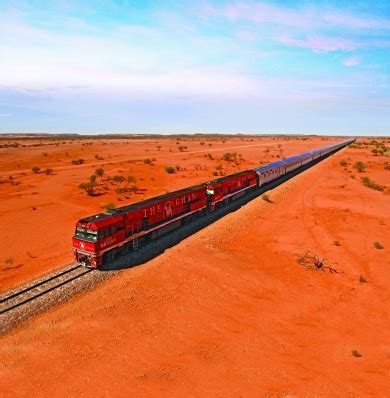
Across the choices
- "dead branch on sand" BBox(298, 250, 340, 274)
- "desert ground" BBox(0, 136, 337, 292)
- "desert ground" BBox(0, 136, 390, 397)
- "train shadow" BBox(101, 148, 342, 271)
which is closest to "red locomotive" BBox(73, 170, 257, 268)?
"train shadow" BBox(101, 148, 342, 271)

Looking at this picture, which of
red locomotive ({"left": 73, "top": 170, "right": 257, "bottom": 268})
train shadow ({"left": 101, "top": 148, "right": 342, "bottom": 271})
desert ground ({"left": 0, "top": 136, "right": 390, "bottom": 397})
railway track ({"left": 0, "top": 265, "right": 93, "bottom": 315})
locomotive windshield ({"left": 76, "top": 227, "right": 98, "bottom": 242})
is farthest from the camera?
train shadow ({"left": 101, "top": 148, "right": 342, "bottom": 271})

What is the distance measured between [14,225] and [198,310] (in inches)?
855

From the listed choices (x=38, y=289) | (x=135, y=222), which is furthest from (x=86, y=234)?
(x=38, y=289)

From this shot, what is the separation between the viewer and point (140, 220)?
24516 millimetres

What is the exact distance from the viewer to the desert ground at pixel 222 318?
1309cm

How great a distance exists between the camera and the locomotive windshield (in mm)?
20905

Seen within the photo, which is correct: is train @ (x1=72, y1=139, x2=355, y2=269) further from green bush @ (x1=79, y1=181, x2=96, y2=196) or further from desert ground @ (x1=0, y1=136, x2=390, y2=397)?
green bush @ (x1=79, y1=181, x2=96, y2=196)

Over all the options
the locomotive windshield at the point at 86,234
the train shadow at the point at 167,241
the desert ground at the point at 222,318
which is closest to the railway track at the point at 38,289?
the desert ground at the point at 222,318

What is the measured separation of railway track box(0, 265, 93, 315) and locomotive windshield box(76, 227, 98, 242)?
1.88 meters

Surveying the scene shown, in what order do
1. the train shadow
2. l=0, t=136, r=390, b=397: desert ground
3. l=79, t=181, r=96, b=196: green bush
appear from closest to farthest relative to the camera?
l=0, t=136, r=390, b=397: desert ground, the train shadow, l=79, t=181, r=96, b=196: green bush

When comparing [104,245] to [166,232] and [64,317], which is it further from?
[166,232]

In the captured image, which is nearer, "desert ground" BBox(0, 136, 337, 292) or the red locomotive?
the red locomotive

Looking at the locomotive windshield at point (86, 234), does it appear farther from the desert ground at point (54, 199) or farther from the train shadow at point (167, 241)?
the desert ground at point (54, 199)

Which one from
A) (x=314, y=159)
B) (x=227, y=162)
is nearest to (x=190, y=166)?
(x=227, y=162)
